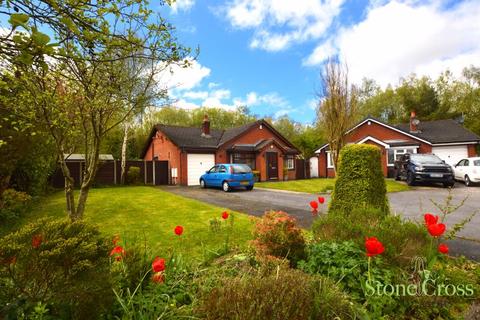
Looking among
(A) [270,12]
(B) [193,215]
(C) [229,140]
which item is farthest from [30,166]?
(C) [229,140]

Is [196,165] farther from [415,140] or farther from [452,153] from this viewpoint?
[452,153]

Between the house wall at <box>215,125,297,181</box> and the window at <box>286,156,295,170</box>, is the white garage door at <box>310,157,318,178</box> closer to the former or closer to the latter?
the window at <box>286,156,295,170</box>

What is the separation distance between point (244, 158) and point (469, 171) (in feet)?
49.7

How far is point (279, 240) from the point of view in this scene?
11.4 ft

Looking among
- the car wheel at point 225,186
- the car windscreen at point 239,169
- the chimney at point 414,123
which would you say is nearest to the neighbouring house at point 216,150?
the car wheel at point 225,186

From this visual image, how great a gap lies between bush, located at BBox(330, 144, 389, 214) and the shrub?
2211mm

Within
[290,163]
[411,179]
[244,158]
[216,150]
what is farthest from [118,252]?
[290,163]

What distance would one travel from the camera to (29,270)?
6.42 feet

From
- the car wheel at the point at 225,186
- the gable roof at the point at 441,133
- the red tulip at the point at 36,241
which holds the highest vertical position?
the gable roof at the point at 441,133

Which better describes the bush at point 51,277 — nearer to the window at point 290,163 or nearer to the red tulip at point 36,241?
the red tulip at point 36,241

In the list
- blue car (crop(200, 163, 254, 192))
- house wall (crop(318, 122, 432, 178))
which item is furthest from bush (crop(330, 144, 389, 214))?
house wall (crop(318, 122, 432, 178))

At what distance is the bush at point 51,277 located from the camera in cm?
194

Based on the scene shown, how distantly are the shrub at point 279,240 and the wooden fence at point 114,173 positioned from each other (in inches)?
597

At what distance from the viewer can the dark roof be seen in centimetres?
2245
